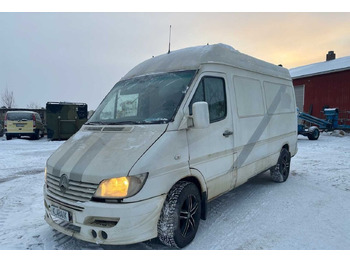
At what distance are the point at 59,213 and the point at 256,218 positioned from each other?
283 cm


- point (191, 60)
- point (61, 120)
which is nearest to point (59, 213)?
point (191, 60)

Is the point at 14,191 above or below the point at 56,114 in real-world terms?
below

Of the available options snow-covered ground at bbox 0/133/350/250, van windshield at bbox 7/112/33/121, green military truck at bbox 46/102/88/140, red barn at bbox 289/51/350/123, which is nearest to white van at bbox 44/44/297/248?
snow-covered ground at bbox 0/133/350/250

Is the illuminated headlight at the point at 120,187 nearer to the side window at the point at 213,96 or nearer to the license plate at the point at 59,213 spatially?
the license plate at the point at 59,213

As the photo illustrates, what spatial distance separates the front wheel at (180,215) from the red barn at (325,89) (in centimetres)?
2043

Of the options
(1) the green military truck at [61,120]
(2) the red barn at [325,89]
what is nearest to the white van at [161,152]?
(1) the green military truck at [61,120]

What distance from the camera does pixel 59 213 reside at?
3098 millimetres

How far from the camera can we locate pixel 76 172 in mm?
2961

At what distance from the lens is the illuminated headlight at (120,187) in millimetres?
2752

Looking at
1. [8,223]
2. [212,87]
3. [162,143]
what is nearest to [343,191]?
[212,87]

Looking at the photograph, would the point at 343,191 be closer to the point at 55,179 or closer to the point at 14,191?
the point at 55,179

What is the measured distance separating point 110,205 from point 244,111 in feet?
9.11

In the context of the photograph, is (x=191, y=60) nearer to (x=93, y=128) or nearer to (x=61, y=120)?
(x=93, y=128)

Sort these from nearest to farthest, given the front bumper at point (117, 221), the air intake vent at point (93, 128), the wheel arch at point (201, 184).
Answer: the front bumper at point (117, 221) → the wheel arch at point (201, 184) → the air intake vent at point (93, 128)
